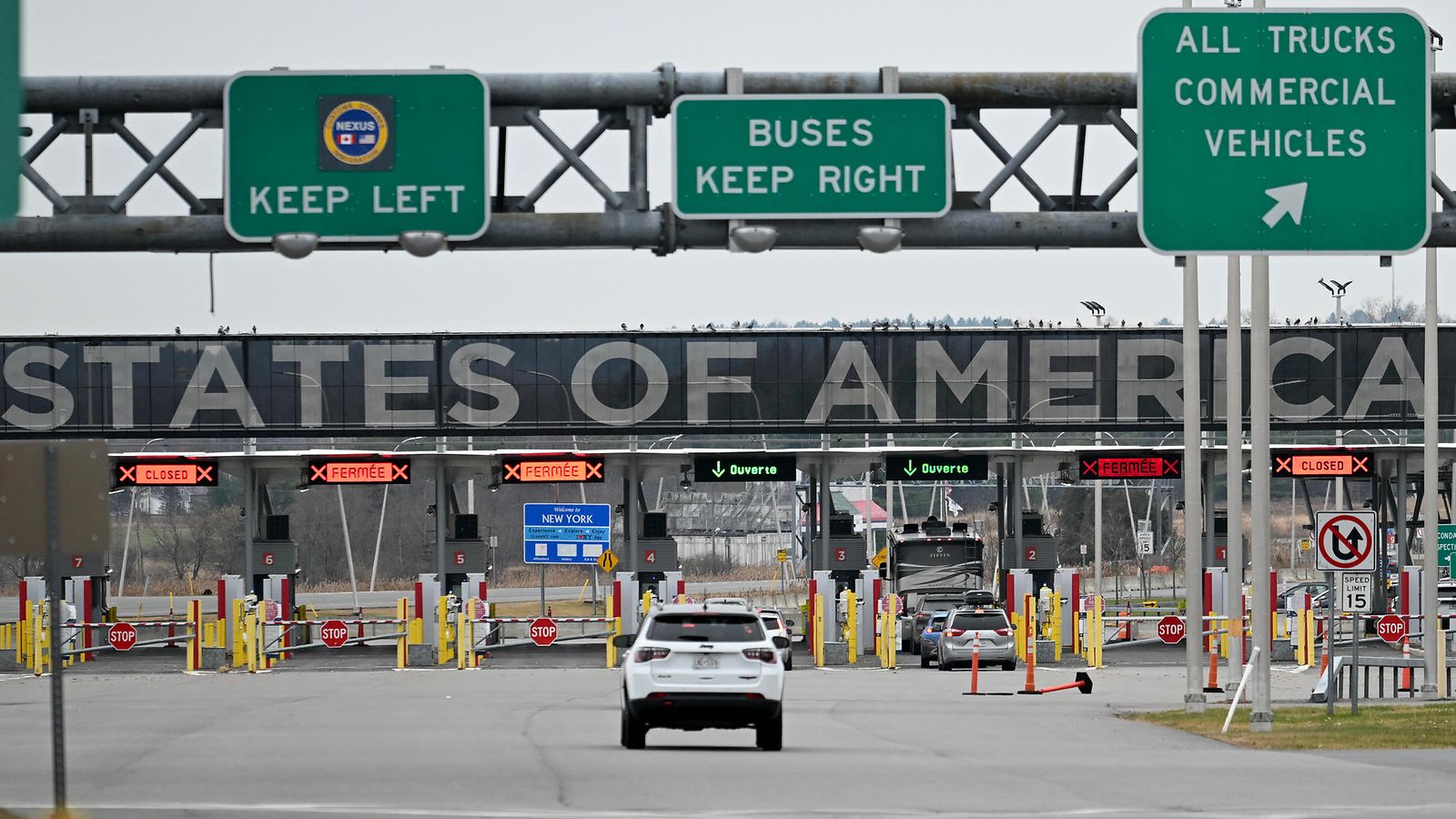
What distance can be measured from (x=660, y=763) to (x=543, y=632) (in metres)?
24.6

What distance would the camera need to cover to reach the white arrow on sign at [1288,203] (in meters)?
16.5

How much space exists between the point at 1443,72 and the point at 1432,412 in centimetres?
1660

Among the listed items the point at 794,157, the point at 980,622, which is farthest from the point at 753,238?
the point at 980,622

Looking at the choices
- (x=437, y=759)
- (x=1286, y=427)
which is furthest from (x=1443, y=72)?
(x=1286, y=427)

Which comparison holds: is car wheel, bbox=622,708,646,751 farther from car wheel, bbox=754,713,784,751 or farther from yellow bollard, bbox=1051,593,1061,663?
yellow bollard, bbox=1051,593,1061,663

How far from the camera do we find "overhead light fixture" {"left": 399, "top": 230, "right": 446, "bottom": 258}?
641 inches

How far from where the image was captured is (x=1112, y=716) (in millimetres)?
27297

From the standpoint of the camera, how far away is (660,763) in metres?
18.8

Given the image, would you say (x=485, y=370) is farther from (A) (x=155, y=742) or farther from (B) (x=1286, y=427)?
(A) (x=155, y=742)

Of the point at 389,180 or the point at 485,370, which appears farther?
the point at 485,370

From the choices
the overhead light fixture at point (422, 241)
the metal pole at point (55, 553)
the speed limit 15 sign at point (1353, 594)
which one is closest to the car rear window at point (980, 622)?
the speed limit 15 sign at point (1353, 594)

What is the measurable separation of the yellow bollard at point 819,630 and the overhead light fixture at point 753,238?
26824 mm

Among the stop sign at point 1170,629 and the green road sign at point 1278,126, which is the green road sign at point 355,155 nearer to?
the green road sign at point 1278,126

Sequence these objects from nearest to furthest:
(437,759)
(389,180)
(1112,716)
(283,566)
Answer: (389,180) < (437,759) < (1112,716) < (283,566)
